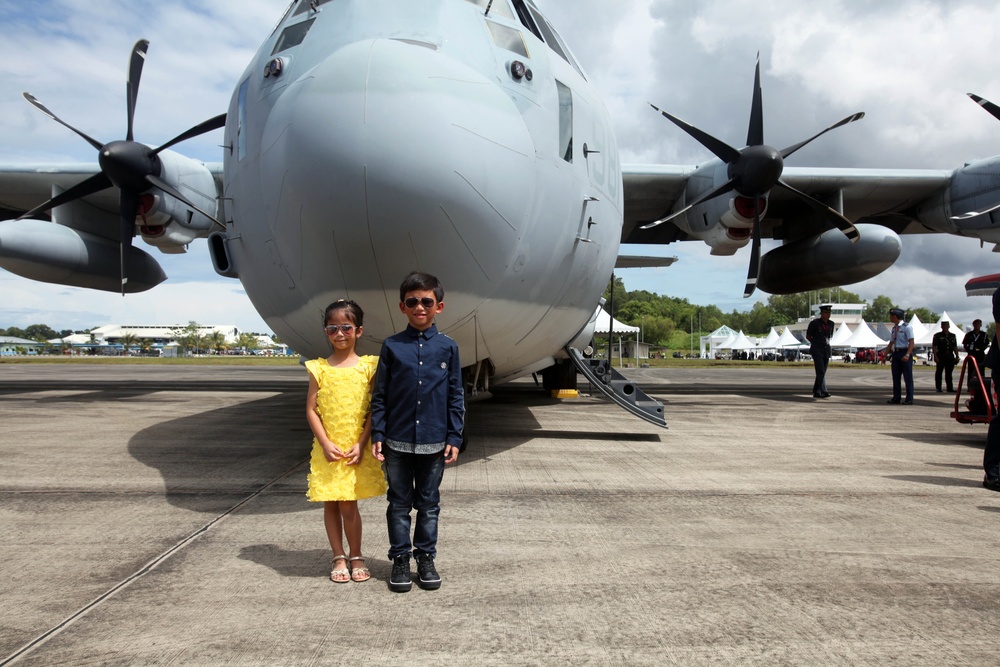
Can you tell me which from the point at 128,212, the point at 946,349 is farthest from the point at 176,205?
the point at 946,349

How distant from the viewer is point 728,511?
4367 mm

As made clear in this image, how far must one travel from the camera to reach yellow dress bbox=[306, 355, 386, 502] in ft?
10.3

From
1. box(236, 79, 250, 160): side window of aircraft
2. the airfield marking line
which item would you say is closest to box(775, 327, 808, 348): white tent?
box(236, 79, 250, 160): side window of aircraft

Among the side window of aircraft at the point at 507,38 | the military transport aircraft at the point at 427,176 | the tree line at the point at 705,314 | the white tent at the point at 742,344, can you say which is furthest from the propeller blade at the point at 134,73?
the tree line at the point at 705,314

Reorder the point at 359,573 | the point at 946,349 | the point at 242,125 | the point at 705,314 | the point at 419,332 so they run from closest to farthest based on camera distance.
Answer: the point at 359,573 → the point at 419,332 → the point at 242,125 → the point at 946,349 → the point at 705,314

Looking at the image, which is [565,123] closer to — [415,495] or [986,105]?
[415,495]

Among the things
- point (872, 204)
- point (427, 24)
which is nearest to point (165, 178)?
point (427, 24)

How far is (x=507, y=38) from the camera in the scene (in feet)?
16.3

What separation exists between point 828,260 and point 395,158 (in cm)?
1040

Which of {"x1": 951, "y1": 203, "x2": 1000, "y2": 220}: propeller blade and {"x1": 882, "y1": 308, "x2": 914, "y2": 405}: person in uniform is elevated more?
{"x1": 951, "y1": 203, "x2": 1000, "y2": 220}: propeller blade

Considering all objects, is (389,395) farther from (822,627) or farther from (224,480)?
(224,480)

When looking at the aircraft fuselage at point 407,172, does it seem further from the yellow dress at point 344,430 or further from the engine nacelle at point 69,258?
the engine nacelle at point 69,258

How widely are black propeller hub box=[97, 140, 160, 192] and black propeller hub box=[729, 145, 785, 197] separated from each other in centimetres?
839

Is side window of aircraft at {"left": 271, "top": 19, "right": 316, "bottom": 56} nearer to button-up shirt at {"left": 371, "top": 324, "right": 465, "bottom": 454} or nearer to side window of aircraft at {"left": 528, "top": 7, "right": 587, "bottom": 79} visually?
side window of aircraft at {"left": 528, "top": 7, "right": 587, "bottom": 79}
